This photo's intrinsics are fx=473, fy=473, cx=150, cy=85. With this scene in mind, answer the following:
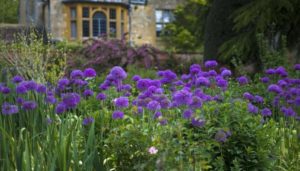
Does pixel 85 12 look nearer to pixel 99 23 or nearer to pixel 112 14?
pixel 99 23

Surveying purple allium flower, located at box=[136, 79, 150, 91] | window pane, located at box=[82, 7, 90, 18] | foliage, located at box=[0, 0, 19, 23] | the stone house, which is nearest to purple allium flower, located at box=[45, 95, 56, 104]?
purple allium flower, located at box=[136, 79, 150, 91]

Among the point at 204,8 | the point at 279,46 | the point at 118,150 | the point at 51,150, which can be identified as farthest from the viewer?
the point at 204,8

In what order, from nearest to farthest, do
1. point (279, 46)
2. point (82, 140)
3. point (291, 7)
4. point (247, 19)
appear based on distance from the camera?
point (82, 140), point (291, 7), point (247, 19), point (279, 46)

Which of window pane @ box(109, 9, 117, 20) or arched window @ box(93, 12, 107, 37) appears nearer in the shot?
arched window @ box(93, 12, 107, 37)

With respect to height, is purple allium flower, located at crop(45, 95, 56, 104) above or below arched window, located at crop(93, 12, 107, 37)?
below

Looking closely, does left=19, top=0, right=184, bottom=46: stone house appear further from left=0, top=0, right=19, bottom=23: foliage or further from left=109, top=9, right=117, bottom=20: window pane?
left=0, top=0, right=19, bottom=23: foliage

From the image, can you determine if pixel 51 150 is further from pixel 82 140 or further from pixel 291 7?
pixel 291 7

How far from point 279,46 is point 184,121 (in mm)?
5795

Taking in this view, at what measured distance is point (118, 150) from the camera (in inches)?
108

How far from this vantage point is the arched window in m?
25.7

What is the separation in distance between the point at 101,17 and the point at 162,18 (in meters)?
4.08

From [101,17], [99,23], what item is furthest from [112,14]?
[99,23]

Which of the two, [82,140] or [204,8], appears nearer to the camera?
[82,140]

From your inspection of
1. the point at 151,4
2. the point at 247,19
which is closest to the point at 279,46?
the point at 247,19
